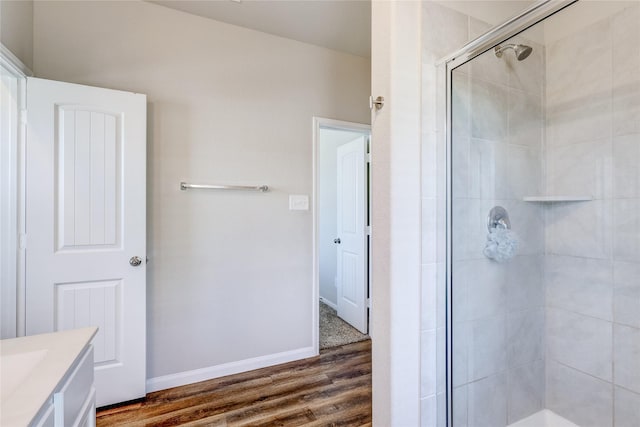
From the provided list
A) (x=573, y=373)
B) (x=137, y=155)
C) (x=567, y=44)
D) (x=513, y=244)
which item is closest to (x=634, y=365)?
(x=573, y=373)

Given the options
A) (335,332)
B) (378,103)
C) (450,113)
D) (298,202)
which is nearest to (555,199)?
(450,113)

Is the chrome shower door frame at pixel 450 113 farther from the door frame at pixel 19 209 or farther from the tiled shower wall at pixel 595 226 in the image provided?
the door frame at pixel 19 209

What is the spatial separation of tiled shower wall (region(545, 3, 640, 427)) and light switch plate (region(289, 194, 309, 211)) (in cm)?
159

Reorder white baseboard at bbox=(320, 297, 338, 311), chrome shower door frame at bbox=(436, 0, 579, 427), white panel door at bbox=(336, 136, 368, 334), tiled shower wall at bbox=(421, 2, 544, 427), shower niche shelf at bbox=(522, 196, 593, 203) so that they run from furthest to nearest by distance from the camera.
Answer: white baseboard at bbox=(320, 297, 338, 311) → white panel door at bbox=(336, 136, 368, 334) → shower niche shelf at bbox=(522, 196, 593, 203) → tiled shower wall at bbox=(421, 2, 544, 427) → chrome shower door frame at bbox=(436, 0, 579, 427)

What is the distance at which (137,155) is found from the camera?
74.0 inches

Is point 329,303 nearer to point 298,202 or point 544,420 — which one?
point 298,202

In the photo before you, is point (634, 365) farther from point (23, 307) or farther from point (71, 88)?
point (71, 88)

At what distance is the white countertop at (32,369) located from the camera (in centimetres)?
66

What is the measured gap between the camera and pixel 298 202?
246cm

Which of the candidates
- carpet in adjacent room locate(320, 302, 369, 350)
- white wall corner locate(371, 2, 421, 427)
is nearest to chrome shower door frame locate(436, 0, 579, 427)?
white wall corner locate(371, 2, 421, 427)

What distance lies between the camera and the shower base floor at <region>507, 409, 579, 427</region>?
155 centimetres

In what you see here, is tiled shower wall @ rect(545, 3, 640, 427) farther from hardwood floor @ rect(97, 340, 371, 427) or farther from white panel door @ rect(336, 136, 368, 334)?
white panel door @ rect(336, 136, 368, 334)

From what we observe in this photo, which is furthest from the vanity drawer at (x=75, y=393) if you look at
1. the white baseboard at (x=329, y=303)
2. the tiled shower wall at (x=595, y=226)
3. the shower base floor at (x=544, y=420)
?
the white baseboard at (x=329, y=303)

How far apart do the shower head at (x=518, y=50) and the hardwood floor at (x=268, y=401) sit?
2.01 m
